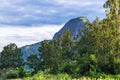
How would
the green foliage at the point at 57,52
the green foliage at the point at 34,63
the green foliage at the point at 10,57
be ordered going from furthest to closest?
the green foliage at the point at 10,57 < the green foliage at the point at 34,63 < the green foliage at the point at 57,52

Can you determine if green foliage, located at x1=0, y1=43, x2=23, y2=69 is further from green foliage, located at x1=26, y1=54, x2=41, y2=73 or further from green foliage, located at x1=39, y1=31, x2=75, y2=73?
green foliage, located at x1=39, y1=31, x2=75, y2=73

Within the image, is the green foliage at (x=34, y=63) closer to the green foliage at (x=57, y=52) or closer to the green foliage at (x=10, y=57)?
the green foliage at (x=57, y=52)

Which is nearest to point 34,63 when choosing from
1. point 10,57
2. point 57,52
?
point 57,52

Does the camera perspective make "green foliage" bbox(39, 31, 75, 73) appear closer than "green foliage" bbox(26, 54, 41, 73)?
Yes

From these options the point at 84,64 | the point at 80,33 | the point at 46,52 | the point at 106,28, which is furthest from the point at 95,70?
the point at 80,33

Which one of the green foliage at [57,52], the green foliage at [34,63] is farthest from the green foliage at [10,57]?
the green foliage at [57,52]

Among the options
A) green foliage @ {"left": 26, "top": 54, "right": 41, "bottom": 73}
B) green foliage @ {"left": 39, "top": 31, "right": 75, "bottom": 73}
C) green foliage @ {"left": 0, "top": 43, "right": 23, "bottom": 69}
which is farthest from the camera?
green foliage @ {"left": 0, "top": 43, "right": 23, "bottom": 69}

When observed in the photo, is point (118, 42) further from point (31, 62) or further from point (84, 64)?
point (31, 62)

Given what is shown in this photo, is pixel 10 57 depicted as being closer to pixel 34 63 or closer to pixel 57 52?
pixel 34 63

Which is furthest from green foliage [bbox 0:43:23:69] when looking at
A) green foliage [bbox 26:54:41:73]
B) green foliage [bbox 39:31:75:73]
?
green foliage [bbox 39:31:75:73]

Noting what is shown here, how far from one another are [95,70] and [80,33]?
3330 cm

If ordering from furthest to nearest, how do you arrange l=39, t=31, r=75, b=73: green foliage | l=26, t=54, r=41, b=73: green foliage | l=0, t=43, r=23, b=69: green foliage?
1. l=0, t=43, r=23, b=69: green foliage
2. l=26, t=54, r=41, b=73: green foliage
3. l=39, t=31, r=75, b=73: green foliage

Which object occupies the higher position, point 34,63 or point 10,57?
point 10,57

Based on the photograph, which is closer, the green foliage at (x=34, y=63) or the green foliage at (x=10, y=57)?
the green foliage at (x=34, y=63)
